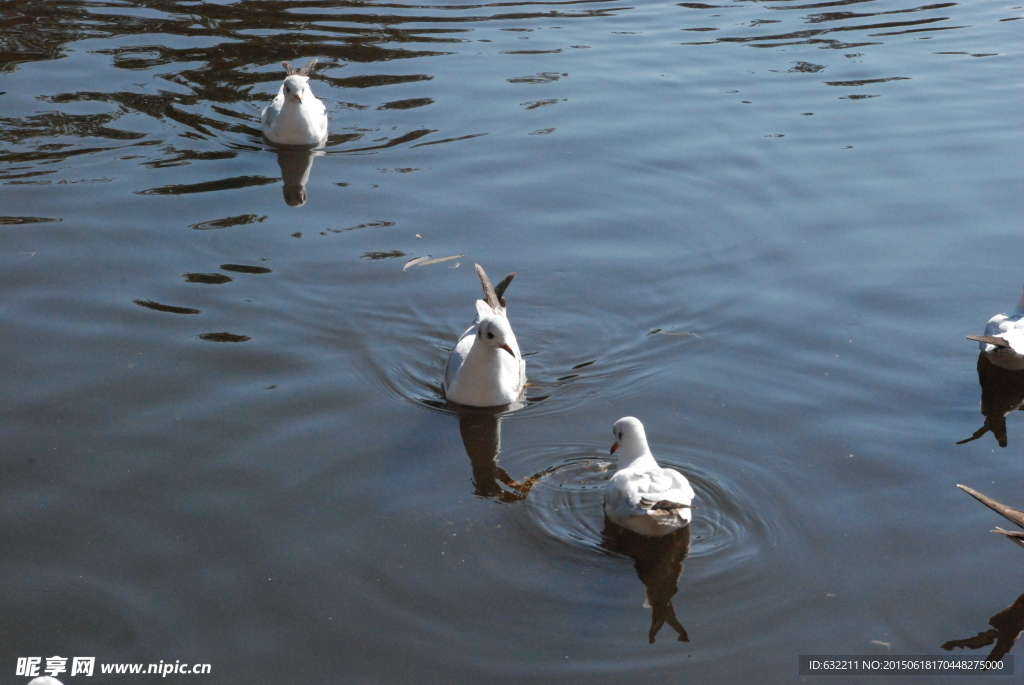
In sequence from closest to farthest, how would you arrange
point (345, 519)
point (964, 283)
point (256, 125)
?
point (345, 519), point (964, 283), point (256, 125)

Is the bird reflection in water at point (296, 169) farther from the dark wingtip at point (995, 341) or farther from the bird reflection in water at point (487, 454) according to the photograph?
the dark wingtip at point (995, 341)

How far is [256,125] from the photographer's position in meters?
12.1

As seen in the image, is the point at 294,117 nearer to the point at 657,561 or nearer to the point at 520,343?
the point at 520,343

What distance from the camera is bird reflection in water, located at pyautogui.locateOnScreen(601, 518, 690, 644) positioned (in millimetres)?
5605

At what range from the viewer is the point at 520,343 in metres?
8.41

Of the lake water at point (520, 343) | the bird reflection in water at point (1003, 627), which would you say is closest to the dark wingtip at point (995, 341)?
the lake water at point (520, 343)

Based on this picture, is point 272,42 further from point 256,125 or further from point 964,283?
point 964,283

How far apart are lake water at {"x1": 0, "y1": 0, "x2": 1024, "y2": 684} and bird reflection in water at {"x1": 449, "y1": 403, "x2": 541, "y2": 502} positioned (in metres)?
0.03

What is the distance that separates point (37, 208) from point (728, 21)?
11022 mm

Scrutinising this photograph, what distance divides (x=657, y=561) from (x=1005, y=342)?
147 inches

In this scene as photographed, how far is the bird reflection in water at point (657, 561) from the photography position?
5605mm

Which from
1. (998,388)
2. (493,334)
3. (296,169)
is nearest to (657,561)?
(493,334)

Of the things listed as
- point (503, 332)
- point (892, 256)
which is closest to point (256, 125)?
point (503, 332)

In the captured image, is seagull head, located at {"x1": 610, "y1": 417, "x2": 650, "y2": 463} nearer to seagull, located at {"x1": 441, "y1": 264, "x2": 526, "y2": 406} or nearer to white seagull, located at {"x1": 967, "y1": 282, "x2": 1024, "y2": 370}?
seagull, located at {"x1": 441, "y1": 264, "x2": 526, "y2": 406}
